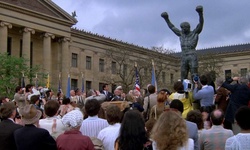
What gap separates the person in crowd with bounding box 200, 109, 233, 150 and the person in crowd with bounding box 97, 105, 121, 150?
139 cm

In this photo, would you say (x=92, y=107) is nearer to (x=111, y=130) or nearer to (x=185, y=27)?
(x=111, y=130)

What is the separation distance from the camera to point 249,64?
70.9m

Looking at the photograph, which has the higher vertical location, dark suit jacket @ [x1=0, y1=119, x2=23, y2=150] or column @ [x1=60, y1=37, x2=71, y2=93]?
column @ [x1=60, y1=37, x2=71, y2=93]

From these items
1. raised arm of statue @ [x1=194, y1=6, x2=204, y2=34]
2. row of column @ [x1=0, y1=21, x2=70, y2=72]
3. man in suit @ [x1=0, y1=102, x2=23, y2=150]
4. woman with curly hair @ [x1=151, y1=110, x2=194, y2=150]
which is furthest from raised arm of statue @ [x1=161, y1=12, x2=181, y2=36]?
row of column @ [x1=0, y1=21, x2=70, y2=72]

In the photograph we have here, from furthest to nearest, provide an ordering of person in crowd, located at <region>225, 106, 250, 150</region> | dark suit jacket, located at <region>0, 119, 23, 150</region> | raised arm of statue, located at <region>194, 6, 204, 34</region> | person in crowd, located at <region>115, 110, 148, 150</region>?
raised arm of statue, located at <region>194, 6, 204, 34</region>
dark suit jacket, located at <region>0, 119, 23, 150</region>
person in crowd, located at <region>115, 110, 148, 150</region>
person in crowd, located at <region>225, 106, 250, 150</region>

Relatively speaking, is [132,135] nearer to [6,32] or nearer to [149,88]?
[149,88]

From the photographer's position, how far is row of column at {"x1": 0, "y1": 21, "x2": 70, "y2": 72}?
148ft

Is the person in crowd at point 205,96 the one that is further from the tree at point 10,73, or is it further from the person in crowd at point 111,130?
the tree at point 10,73

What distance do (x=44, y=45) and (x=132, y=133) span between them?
151ft

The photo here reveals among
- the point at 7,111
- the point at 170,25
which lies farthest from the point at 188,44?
the point at 7,111

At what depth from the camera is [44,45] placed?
50.3 m

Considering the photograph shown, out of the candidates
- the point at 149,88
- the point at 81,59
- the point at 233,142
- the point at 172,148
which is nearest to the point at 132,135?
the point at 172,148

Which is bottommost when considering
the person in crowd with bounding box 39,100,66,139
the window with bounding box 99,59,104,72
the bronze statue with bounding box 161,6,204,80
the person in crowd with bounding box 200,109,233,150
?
the person in crowd with bounding box 200,109,233,150

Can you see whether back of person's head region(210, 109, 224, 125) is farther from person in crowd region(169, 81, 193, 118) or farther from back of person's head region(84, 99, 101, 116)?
person in crowd region(169, 81, 193, 118)
